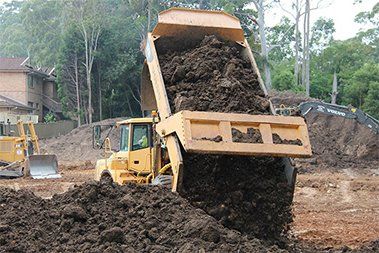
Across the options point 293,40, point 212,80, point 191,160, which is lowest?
point 191,160

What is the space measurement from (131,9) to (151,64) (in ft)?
115

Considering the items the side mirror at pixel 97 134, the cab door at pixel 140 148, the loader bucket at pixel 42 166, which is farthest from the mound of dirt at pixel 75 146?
the cab door at pixel 140 148

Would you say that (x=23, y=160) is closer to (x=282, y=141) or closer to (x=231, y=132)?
(x=231, y=132)

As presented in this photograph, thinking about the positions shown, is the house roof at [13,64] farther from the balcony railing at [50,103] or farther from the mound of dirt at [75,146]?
the mound of dirt at [75,146]

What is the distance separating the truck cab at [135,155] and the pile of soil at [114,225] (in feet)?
9.26

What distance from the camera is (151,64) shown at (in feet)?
30.4

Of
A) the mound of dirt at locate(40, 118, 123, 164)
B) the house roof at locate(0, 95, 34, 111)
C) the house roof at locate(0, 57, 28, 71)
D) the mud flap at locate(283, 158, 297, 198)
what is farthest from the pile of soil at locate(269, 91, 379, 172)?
the house roof at locate(0, 57, 28, 71)

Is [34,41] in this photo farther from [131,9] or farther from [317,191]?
[317,191]

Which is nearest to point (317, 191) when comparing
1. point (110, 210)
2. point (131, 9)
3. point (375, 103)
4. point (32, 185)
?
point (32, 185)

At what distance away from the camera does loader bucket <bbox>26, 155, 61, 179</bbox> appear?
21688 millimetres

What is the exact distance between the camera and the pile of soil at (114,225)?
597 centimetres

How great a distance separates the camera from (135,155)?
10797 millimetres

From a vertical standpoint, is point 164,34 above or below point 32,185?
above

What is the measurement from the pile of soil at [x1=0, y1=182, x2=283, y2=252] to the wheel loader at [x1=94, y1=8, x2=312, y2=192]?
65 cm
